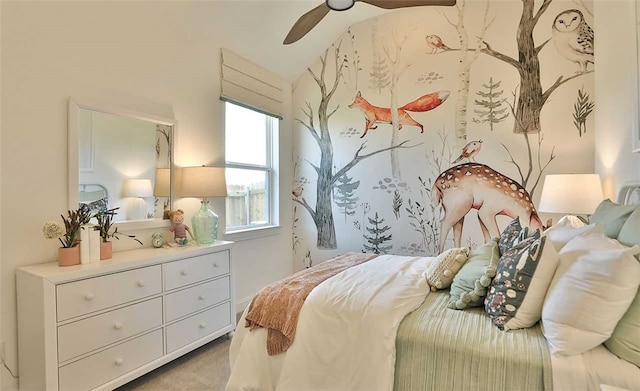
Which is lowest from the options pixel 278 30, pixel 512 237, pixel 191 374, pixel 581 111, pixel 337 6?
pixel 191 374

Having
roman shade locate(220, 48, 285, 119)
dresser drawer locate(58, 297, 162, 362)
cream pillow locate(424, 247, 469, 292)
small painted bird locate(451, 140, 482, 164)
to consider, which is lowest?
dresser drawer locate(58, 297, 162, 362)

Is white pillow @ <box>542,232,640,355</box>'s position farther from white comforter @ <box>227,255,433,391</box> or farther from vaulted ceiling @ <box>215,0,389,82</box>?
vaulted ceiling @ <box>215,0,389,82</box>

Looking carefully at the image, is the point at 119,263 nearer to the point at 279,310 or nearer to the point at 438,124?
the point at 279,310

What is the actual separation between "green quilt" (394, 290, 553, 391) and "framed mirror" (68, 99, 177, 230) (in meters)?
2.01

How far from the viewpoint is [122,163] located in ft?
7.68

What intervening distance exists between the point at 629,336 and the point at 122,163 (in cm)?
280

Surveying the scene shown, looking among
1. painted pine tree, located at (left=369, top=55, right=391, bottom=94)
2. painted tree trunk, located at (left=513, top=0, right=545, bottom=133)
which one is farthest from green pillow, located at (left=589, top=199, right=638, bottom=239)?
painted pine tree, located at (left=369, top=55, right=391, bottom=94)

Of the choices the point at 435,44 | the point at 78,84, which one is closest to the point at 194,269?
the point at 78,84

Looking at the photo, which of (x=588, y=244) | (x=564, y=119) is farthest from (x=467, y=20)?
(x=588, y=244)

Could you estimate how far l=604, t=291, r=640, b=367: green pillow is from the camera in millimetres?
1095

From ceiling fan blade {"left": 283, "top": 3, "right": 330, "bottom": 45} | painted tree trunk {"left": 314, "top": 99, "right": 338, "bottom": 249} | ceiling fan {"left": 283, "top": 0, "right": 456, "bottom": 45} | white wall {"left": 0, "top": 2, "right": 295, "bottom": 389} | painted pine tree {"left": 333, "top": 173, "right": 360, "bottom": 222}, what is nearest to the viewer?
white wall {"left": 0, "top": 2, "right": 295, "bottom": 389}

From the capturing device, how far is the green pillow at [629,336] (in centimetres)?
109

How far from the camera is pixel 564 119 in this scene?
290 cm

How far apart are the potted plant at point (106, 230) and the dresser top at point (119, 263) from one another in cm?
6
